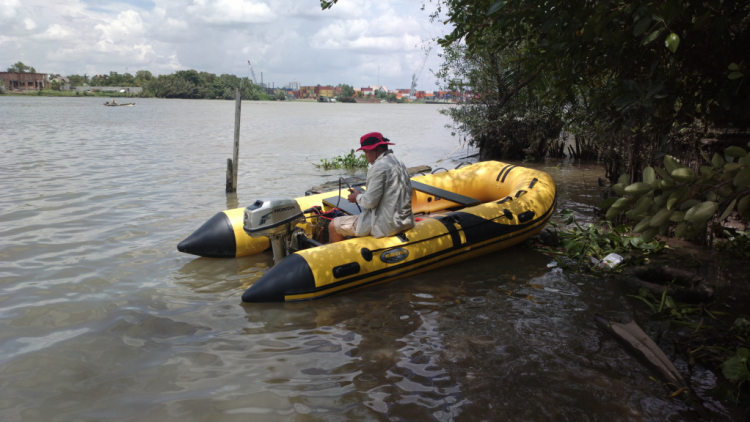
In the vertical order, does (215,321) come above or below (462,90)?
below

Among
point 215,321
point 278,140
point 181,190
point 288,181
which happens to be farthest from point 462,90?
point 215,321

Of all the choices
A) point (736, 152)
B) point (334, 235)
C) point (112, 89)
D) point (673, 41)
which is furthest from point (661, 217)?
point (112, 89)

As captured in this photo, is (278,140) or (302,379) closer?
(302,379)

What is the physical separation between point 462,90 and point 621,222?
896 centimetres

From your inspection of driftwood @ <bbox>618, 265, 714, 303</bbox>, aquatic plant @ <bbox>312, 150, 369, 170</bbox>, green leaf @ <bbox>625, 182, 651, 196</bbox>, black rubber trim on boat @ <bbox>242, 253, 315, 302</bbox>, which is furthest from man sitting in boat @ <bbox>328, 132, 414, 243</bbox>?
aquatic plant @ <bbox>312, 150, 369, 170</bbox>

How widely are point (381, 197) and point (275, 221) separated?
1.10m

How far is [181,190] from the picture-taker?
1034cm

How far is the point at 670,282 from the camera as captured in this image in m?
4.92

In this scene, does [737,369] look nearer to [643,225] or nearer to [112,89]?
[643,225]

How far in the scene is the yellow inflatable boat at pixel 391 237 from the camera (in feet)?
16.1

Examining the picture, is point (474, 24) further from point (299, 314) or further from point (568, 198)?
point (568, 198)

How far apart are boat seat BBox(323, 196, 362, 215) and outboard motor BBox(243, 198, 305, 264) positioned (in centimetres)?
66

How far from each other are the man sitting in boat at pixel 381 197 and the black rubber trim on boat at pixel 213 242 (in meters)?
1.46

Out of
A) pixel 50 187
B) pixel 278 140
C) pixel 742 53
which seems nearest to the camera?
pixel 742 53
